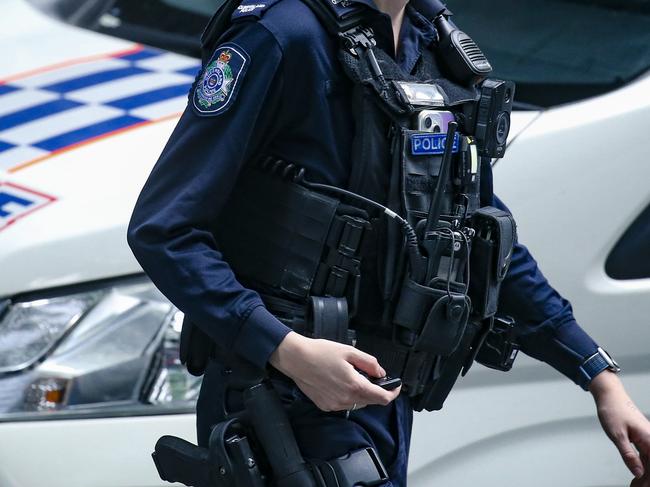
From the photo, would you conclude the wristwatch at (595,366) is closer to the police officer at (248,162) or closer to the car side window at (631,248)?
the police officer at (248,162)

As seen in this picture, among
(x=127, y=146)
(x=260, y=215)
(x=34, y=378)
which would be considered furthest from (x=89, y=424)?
(x=260, y=215)

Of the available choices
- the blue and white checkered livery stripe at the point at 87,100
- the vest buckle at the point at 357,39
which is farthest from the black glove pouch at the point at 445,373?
the blue and white checkered livery stripe at the point at 87,100

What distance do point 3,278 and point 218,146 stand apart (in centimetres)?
90

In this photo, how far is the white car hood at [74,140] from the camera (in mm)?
2580

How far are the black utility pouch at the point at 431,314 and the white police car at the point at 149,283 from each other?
0.75 meters

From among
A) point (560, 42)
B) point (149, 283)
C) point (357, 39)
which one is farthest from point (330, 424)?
point (560, 42)

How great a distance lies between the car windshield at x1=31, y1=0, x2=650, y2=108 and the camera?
2.97m

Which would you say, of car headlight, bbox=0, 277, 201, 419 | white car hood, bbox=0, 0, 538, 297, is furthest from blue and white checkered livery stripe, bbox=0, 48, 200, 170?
car headlight, bbox=0, 277, 201, 419

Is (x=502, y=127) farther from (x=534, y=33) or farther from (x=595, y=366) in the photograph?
(x=534, y=33)

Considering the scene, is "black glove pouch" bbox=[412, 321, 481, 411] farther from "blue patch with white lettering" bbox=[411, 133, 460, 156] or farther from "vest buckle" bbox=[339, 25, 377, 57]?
"vest buckle" bbox=[339, 25, 377, 57]

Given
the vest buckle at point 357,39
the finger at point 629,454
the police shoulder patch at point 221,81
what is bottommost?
the finger at point 629,454

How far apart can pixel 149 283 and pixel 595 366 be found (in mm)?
918

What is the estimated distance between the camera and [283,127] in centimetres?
192

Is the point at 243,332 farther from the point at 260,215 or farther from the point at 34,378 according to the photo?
the point at 34,378
